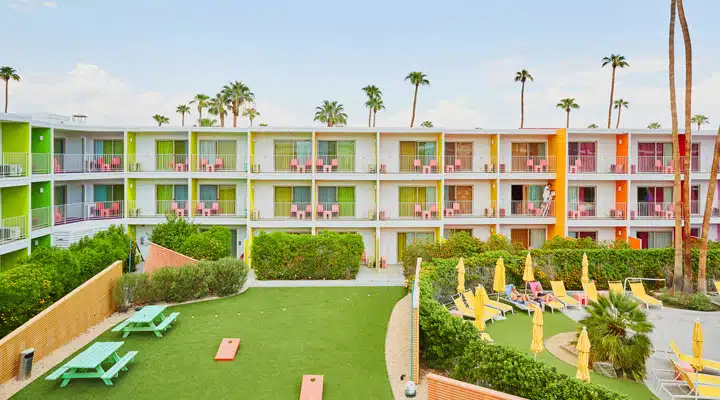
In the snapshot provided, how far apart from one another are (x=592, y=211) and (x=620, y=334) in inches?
669

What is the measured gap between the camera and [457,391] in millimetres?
8203

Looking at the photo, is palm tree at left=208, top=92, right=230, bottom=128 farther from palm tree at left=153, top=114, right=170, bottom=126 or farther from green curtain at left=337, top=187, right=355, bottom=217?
green curtain at left=337, top=187, right=355, bottom=217

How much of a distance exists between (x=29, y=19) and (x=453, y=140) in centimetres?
2334

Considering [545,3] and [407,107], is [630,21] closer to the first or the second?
[545,3]

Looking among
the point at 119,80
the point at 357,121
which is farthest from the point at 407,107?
the point at 119,80

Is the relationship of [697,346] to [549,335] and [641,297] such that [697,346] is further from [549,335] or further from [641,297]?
[641,297]

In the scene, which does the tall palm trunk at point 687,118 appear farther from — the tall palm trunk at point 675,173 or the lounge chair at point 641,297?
the lounge chair at point 641,297

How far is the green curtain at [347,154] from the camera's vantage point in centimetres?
2580

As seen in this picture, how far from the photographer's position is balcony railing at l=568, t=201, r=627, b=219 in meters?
25.5

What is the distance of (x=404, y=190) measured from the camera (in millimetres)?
26125

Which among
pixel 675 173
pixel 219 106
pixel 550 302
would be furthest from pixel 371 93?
pixel 550 302

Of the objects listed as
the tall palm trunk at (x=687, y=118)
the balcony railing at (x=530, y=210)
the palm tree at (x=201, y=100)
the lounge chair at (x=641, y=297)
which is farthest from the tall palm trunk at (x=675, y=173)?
the palm tree at (x=201, y=100)

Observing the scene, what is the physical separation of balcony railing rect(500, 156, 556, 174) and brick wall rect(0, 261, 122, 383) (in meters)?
20.5

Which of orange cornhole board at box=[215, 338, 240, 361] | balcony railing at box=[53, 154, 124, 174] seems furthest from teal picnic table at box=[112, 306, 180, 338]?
balcony railing at box=[53, 154, 124, 174]
